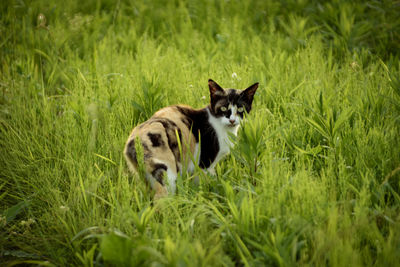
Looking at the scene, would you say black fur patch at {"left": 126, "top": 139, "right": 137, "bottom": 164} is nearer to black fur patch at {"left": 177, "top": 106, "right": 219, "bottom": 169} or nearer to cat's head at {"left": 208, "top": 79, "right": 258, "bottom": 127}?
black fur patch at {"left": 177, "top": 106, "right": 219, "bottom": 169}

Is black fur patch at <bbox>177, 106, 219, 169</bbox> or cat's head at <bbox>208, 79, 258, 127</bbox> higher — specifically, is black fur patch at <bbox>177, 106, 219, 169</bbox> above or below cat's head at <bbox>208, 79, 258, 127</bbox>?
below

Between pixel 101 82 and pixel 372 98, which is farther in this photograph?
pixel 101 82

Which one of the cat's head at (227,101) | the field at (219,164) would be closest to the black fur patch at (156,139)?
the field at (219,164)

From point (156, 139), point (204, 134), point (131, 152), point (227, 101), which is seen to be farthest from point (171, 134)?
point (227, 101)

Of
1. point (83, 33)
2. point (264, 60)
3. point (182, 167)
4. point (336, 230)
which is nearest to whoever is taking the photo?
point (336, 230)

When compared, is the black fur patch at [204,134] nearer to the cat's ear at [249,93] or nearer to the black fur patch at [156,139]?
the cat's ear at [249,93]

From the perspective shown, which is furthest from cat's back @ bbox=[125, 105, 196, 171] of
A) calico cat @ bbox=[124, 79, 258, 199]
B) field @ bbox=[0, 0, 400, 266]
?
field @ bbox=[0, 0, 400, 266]

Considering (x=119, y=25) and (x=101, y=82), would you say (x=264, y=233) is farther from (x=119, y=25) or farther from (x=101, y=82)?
(x=119, y=25)

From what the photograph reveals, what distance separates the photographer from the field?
180cm

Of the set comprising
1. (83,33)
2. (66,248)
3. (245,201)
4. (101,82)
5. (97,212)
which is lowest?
(66,248)

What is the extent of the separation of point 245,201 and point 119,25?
168 inches

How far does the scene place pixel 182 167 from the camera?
99.1 inches

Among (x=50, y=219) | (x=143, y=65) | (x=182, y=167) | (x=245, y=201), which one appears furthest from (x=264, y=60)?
(x=50, y=219)

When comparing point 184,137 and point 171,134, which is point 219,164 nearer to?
point 184,137
